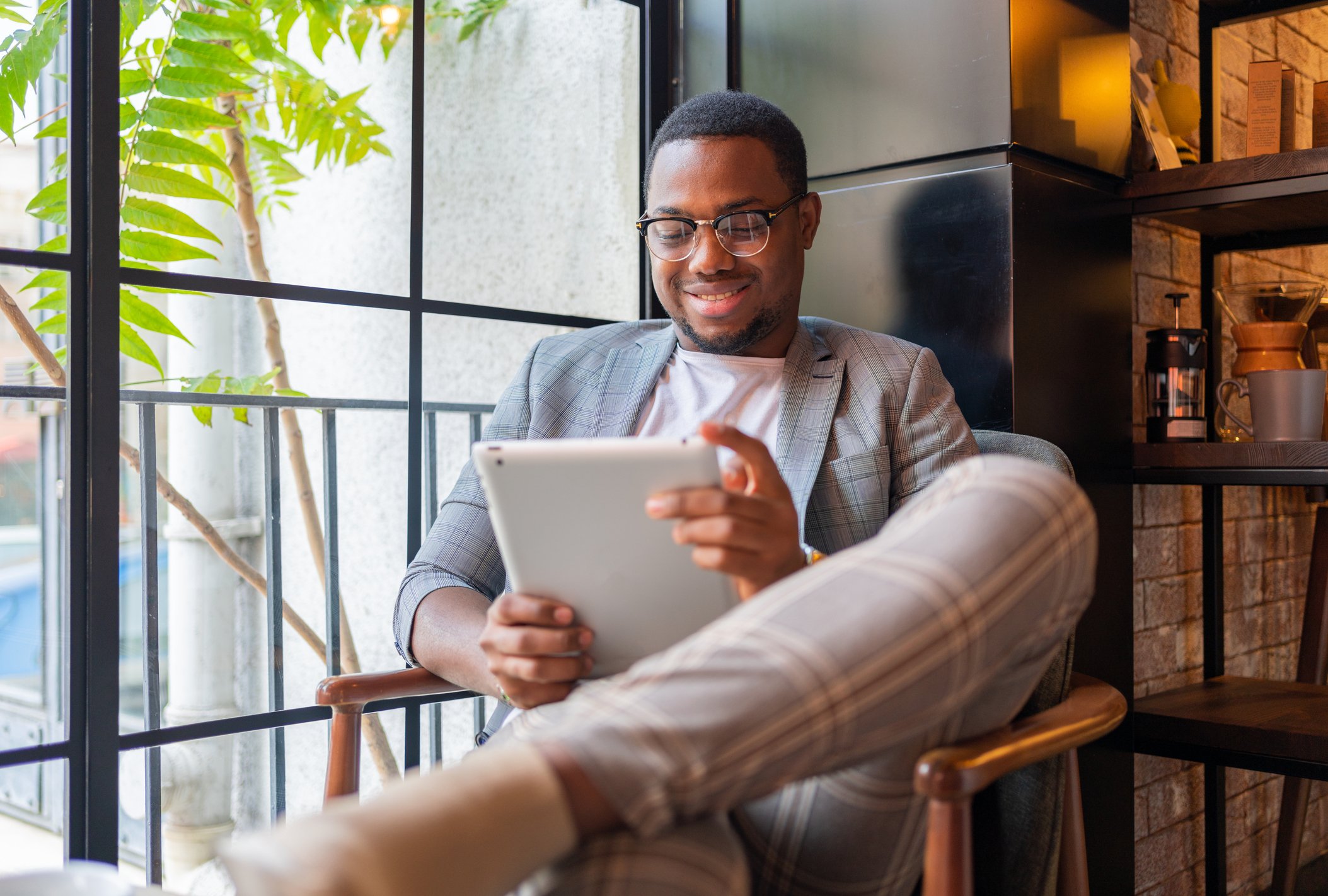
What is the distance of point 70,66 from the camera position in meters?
1.47

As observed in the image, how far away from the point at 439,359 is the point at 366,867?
137cm

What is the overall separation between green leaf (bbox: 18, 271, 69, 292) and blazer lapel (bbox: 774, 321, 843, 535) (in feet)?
3.28

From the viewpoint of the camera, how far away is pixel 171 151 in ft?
5.36

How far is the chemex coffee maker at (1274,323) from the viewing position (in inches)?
78.7

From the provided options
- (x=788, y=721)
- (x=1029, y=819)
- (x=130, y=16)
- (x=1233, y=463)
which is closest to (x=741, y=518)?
(x=788, y=721)

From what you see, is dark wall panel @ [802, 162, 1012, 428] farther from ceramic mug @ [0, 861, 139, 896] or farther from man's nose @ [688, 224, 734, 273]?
ceramic mug @ [0, 861, 139, 896]

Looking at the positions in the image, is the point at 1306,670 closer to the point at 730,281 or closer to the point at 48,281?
the point at 730,281

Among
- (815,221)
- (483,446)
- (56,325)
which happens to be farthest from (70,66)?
(815,221)

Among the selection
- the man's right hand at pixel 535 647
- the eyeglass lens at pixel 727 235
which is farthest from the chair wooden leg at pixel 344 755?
the eyeglass lens at pixel 727 235

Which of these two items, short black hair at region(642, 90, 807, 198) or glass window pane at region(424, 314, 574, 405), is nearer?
short black hair at region(642, 90, 807, 198)

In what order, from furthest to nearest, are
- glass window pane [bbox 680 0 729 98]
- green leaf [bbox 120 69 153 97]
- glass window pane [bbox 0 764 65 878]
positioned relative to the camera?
glass window pane [bbox 680 0 729 98] < green leaf [bbox 120 69 153 97] < glass window pane [bbox 0 764 65 878]

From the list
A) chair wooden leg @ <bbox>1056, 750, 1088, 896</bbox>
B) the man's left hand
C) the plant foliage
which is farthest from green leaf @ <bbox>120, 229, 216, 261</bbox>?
chair wooden leg @ <bbox>1056, 750, 1088, 896</bbox>

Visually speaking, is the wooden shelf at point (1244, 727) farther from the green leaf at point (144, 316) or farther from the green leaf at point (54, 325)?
the green leaf at point (54, 325)

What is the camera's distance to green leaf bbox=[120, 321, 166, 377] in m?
1.55
